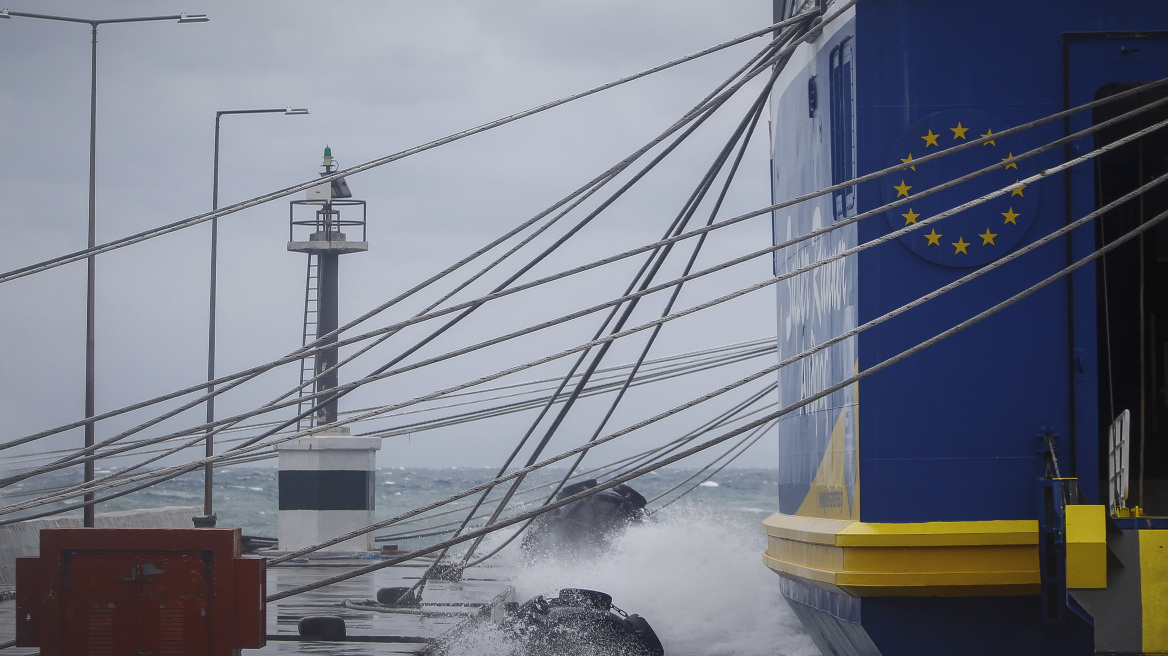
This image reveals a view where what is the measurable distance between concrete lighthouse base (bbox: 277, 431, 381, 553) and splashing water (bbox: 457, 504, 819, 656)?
2945 mm

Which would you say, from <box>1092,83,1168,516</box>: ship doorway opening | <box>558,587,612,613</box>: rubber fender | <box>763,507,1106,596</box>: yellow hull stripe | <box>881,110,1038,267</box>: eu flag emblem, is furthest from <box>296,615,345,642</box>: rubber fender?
<box>1092,83,1168,516</box>: ship doorway opening

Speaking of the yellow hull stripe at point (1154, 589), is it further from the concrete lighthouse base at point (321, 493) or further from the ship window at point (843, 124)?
the concrete lighthouse base at point (321, 493)

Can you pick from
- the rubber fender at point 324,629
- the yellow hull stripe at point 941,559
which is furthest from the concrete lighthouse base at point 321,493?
the yellow hull stripe at point 941,559

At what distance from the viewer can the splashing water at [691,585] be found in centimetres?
1477

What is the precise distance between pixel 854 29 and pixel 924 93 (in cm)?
57

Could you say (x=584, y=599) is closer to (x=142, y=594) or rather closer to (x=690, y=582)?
(x=142, y=594)

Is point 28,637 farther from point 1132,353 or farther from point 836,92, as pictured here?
point 1132,353

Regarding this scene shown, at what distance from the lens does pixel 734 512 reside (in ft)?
188

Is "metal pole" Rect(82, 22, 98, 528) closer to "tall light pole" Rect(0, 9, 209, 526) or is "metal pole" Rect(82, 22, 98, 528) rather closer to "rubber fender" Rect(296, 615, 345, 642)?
"tall light pole" Rect(0, 9, 209, 526)

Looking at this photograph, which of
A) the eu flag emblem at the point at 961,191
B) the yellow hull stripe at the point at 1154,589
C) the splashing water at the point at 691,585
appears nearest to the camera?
the yellow hull stripe at the point at 1154,589

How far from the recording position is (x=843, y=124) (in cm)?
735

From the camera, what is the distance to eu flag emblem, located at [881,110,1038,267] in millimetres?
6891

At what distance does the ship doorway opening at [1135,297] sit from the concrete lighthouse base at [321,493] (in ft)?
41.8

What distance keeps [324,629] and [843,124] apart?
249 inches
